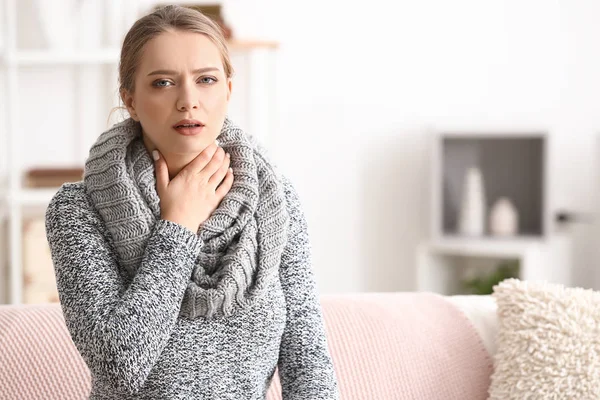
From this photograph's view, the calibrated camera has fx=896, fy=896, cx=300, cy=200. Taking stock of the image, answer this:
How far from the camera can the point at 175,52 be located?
119 cm

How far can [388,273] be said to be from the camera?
391cm

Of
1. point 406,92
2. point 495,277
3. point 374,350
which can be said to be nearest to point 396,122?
point 406,92

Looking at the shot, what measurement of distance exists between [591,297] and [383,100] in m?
2.24

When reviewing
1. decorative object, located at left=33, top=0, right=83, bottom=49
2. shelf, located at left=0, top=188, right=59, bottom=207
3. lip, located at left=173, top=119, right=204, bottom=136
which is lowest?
shelf, located at left=0, top=188, right=59, bottom=207

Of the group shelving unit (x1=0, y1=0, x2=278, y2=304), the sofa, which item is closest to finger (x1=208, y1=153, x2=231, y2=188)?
the sofa

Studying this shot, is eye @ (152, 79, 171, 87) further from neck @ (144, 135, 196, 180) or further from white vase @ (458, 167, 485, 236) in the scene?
white vase @ (458, 167, 485, 236)

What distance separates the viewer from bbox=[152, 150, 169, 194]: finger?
122 cm

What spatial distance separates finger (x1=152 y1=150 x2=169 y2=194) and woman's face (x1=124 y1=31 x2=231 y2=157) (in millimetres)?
30

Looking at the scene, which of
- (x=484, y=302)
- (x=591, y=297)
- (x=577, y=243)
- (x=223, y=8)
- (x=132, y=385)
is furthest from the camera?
(x=577, y=243)

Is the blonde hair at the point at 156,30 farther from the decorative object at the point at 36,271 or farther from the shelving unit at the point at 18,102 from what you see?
the decorative object at the point at 36,271

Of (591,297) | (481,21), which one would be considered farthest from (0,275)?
(591,297)

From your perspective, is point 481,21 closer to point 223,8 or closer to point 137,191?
point 223,8

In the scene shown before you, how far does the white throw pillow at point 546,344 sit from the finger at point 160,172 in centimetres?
76

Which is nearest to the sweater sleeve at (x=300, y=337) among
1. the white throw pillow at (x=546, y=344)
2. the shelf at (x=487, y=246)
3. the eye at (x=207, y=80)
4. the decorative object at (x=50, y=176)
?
the eye at (x=207, y=80)
